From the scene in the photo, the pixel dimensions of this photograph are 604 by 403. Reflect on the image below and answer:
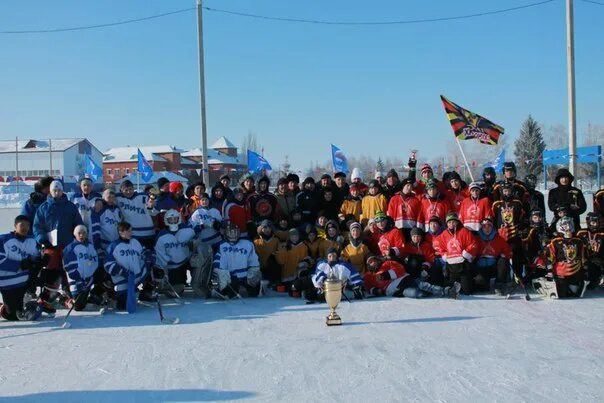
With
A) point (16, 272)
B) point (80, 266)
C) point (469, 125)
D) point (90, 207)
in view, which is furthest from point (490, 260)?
point (16, 272)

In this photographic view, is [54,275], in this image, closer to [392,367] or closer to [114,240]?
[114,240]

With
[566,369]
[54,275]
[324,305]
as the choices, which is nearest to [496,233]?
[324,305]

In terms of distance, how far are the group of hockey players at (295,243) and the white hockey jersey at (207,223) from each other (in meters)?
0.02

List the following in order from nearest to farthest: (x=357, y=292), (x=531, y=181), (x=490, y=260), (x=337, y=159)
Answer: (x=357, y=292) → (x=490, y=260) → (x=531, y=181) → (x=337, y=159)

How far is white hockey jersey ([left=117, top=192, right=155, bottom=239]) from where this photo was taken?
7.21 meters

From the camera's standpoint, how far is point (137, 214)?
23.8 ft

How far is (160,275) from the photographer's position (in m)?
6.73

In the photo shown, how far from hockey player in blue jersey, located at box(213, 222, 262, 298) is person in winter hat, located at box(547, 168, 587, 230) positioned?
453cm

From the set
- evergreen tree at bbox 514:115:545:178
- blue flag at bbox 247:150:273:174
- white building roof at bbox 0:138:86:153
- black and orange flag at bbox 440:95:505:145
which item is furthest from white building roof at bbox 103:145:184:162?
black and orange flag at bbox 440:95:505:145

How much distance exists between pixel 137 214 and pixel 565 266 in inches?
228

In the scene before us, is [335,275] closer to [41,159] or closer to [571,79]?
[571,79]

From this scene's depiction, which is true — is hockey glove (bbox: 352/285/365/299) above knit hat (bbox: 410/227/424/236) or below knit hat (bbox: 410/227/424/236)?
below

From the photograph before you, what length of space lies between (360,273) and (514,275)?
216cm

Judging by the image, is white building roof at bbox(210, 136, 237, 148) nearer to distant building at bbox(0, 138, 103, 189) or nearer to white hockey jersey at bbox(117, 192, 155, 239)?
distant building at bbox(0, 138, 103, 189)
